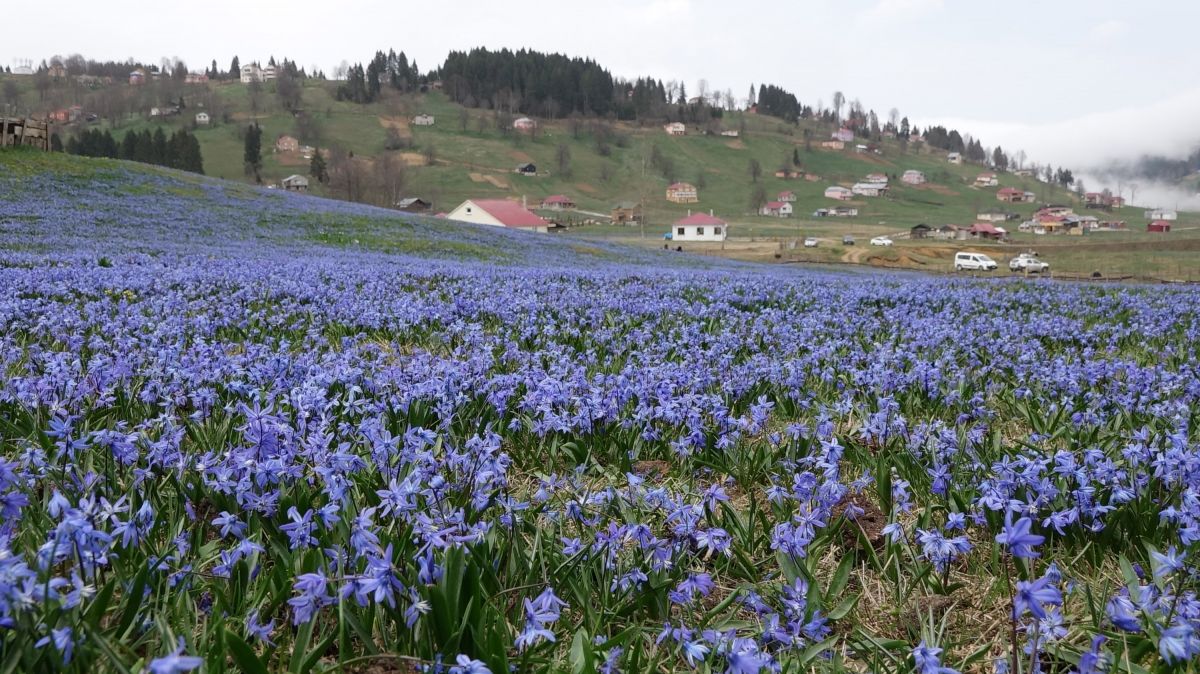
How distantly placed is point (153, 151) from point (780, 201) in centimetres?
14609

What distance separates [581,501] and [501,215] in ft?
382

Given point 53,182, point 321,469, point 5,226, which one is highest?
point 53,182

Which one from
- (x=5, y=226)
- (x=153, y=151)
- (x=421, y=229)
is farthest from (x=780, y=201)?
(x=5, y=226)

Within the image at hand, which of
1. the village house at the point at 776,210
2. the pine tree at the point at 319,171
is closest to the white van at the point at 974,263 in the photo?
the pine tree at the point at 319,171

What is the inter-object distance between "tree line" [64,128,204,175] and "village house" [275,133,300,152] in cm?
6874

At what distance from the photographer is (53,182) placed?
35.0 metres

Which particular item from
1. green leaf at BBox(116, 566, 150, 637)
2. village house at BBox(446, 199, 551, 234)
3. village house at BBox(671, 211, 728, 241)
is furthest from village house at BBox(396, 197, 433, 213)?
green leaf at BBox(116, 566, 150, 637)

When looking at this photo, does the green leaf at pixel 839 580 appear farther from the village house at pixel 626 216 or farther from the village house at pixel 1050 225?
the village house at pixel 1050 225

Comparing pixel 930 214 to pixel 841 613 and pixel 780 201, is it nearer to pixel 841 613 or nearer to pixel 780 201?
pixel 780 201

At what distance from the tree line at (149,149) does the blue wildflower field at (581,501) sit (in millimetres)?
130000

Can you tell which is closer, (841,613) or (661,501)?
(841,613)

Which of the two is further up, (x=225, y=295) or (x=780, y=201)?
(x=780, y=201)

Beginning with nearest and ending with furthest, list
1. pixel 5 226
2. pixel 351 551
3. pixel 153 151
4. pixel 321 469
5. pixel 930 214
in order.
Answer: pixel 351 551, pixel 321 469, pixel 5 226, pixel 153 151, pixel 930 214

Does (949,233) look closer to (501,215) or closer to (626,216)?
(626,216)
